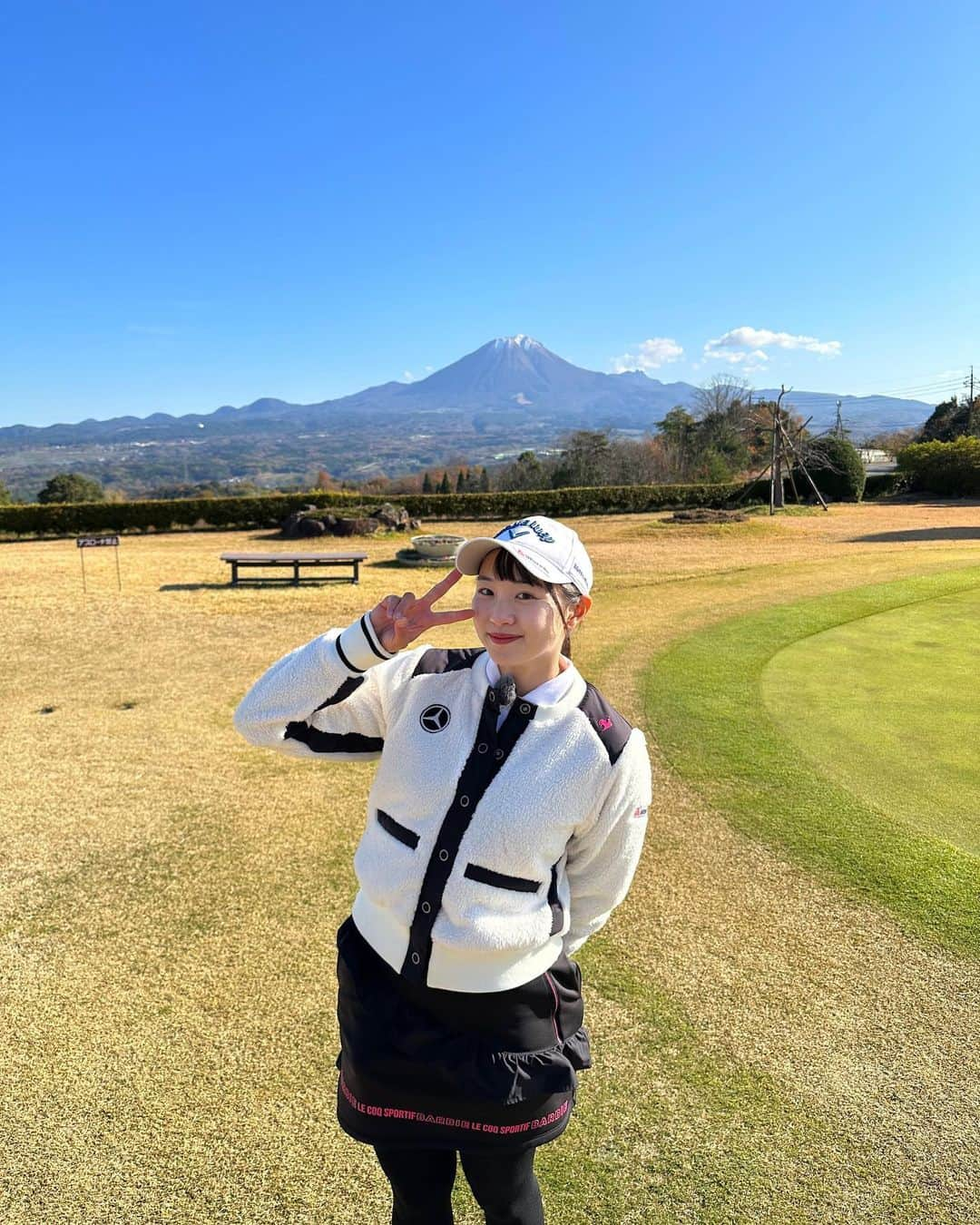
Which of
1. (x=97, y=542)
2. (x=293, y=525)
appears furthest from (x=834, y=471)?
(x=97, y=542)

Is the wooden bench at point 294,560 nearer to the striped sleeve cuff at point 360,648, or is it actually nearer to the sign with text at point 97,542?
the sign with text at point 97,542

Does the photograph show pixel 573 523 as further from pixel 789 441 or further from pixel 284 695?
pixel 284 695

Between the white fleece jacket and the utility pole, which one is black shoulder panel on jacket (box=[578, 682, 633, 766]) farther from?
the utility pole

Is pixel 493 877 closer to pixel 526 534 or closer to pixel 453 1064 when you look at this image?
pixel 453 1064

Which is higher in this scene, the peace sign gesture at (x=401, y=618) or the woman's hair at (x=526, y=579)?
the woman's hair at (x=526, y=579)

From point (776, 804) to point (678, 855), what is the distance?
966 mm

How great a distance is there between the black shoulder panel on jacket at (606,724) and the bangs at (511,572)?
0.27m

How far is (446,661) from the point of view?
1.93 m

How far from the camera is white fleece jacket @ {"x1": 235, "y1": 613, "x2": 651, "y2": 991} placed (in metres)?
1.68

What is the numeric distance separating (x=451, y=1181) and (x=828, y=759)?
15.0 ft

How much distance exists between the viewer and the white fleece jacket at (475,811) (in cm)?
168

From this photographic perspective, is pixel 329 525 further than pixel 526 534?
Yes

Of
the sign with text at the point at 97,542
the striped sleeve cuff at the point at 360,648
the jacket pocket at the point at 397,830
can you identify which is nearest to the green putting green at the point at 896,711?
the jacket pocket at the point at 397,830

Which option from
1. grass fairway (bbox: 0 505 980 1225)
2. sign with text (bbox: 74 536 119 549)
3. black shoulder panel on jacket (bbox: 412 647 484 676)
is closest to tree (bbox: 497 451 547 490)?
sign with text (bbox: 74 536 119 549)
